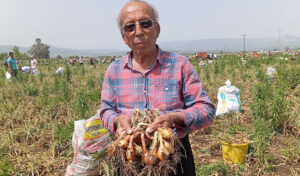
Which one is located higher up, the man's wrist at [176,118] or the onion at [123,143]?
the man's wrist at [176,118]

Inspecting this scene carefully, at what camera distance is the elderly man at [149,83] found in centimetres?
142

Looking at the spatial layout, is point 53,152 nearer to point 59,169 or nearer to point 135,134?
point 59,169

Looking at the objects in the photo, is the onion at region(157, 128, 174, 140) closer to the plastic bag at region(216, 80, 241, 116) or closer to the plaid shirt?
the plaid shirt

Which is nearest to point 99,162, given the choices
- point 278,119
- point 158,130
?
point 158,130

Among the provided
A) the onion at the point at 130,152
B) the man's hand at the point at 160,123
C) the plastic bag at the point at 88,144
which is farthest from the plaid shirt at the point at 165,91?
the plastic bag at the point at 88,144

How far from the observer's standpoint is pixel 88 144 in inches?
110

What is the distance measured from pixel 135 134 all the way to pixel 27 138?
360 cm

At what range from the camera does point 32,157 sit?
140 inches

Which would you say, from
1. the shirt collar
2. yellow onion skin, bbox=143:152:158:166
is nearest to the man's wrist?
yellow onion skin, bbox=143:152:158:166

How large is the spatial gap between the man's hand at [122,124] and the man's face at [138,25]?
1.49 ft

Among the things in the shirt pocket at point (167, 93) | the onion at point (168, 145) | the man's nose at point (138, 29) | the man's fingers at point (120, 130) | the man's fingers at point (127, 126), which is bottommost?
the onion at point (168, 145)

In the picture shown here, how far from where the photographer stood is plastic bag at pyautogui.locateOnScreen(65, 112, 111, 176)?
9.13 feet

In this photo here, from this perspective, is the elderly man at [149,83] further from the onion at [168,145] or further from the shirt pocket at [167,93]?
the onion at [168,145]

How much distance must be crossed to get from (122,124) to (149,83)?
0.32 m
